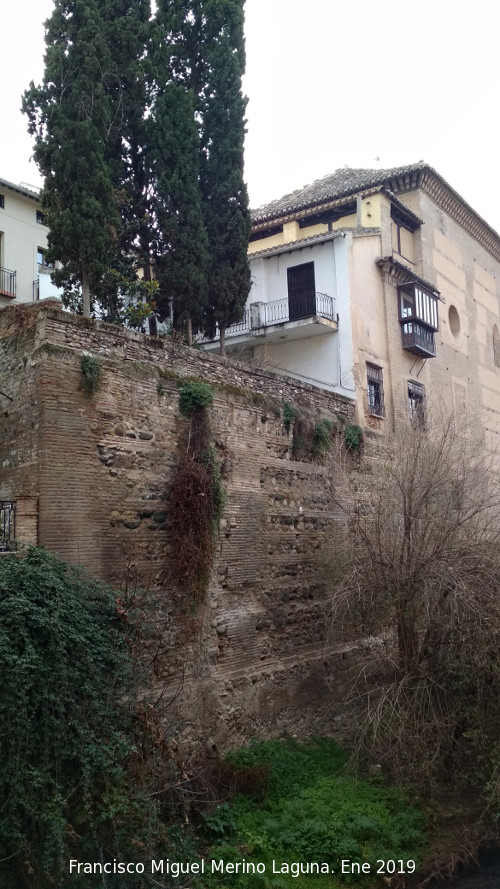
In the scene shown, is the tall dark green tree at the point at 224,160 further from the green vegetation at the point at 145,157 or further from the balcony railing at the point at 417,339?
the balcony railing at the point at 417,339

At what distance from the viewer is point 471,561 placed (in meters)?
9.81

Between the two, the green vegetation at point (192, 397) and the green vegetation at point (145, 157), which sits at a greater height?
the green vegetation at point (145, 157)

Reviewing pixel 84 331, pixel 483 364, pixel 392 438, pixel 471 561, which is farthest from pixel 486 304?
pixel 84 331

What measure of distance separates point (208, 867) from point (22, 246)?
16.2m

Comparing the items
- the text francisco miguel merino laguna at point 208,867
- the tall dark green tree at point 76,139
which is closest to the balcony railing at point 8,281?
the tall dark green tree at point 76,139

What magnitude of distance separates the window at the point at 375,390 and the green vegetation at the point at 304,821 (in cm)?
764

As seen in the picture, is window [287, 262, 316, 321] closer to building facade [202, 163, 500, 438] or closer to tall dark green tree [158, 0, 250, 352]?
building facade [202, 163, 500, 438]

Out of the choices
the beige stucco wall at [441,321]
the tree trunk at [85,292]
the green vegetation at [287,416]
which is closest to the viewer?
the tree trunk at [85,292]

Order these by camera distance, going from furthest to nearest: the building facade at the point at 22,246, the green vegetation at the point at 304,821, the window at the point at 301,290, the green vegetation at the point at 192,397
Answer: the building facade at the point at 22,246, the window at the point at 301,290, the green vegetation at the point at 192,397, the green vegetation at the point at 304,821

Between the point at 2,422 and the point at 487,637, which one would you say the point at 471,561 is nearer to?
the point at 487,637

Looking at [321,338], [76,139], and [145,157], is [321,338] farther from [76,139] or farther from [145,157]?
[76,139]

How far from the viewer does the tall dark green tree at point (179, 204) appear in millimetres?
12492

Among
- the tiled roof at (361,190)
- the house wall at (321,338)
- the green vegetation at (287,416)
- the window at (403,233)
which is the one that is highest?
the tiled roof at (361,190)

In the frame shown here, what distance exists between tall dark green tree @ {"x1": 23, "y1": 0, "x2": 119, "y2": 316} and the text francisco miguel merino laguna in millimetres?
6566
